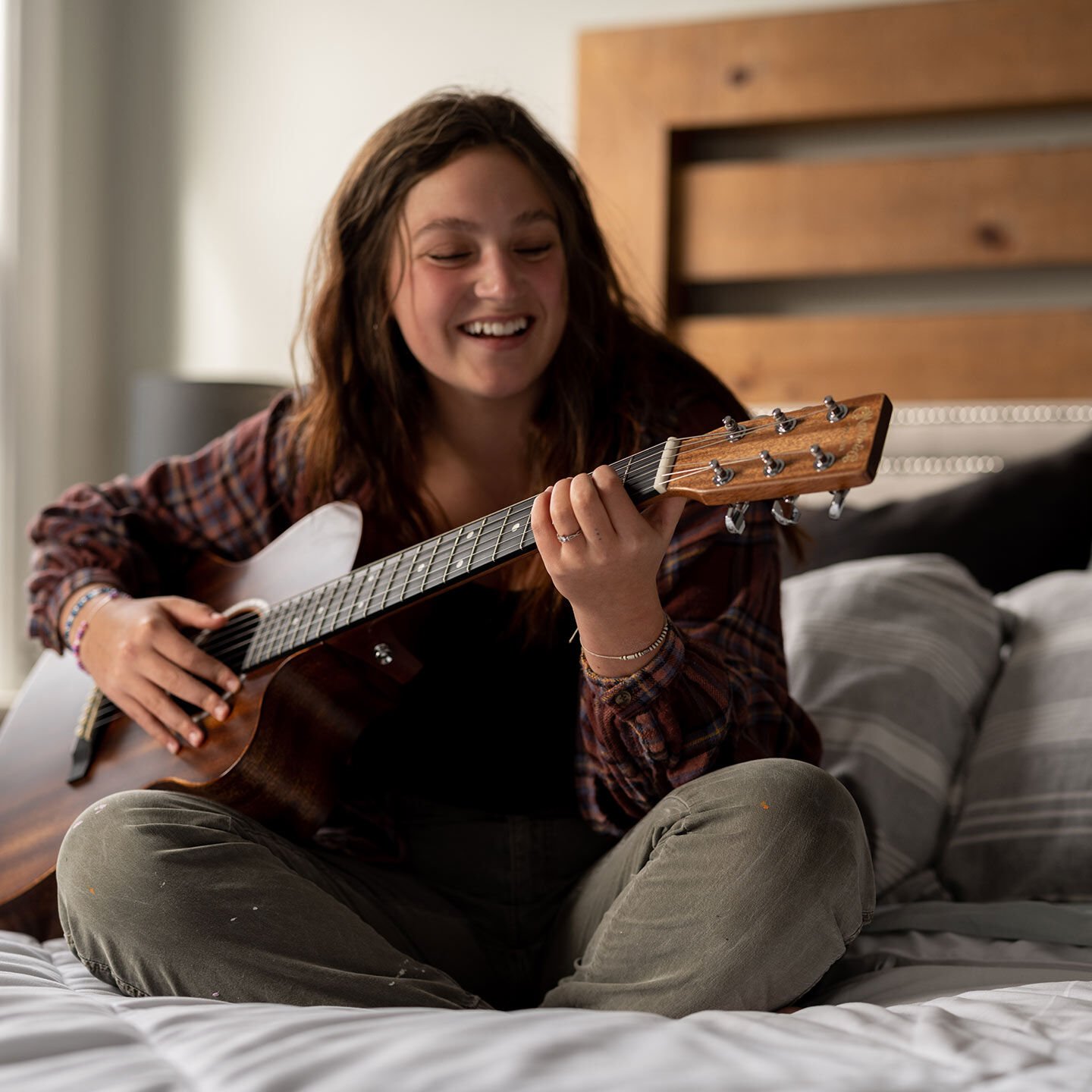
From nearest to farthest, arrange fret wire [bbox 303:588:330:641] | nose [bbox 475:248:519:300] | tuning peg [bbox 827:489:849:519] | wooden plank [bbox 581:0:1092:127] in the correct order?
tuning peg [bbox 827:489:849:519] → fret wire [bbox 303:588:330:641] → nose [bbox 475:248:519:300] → wooden plank [bbox 581:0:1092:127]

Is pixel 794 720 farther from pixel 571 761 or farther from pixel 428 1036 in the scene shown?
pixel 428 1036

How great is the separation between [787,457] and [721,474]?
0.16 ft

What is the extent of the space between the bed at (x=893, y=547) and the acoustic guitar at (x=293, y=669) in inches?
5.3

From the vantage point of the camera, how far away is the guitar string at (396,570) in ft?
3.00

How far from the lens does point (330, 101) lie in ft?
8.69

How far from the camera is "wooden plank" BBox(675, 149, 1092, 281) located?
7.00 ft

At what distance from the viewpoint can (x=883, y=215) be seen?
2.22 metres

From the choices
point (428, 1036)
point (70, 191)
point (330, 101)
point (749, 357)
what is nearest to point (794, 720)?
point (428, 1036)

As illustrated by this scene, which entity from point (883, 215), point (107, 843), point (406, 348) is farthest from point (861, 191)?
point (107, 843)

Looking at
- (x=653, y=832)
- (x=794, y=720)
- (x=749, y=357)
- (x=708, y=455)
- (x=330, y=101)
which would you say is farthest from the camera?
(x=330, y=101)

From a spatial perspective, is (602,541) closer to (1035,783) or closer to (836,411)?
(836,411)

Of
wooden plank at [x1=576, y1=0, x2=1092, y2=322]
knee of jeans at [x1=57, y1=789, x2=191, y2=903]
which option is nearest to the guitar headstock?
knee of jeans at [x1=57, y1=789, x2=191, y2=903]

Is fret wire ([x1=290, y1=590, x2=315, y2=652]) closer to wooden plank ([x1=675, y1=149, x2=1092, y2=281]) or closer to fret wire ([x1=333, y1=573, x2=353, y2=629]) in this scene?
fret wire ([x1=333, y1=573, x2=353, y2=629])

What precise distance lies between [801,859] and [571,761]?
34 centimetres
